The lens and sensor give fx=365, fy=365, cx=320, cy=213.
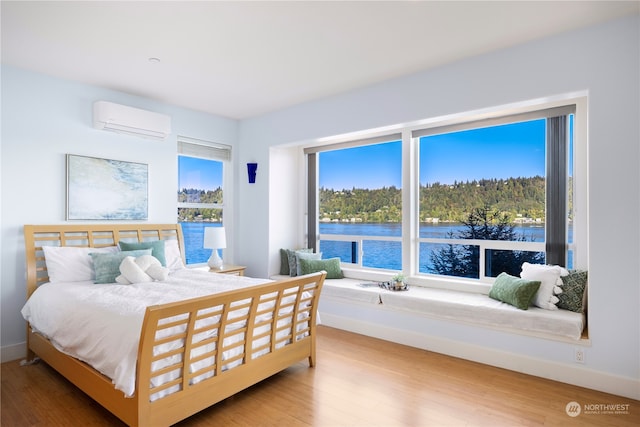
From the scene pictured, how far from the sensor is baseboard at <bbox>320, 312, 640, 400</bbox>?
2629mm

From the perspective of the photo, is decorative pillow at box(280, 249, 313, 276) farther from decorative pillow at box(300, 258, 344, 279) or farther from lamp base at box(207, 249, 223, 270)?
lamp base at box(207, 249, 223, 270)

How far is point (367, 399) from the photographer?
2562 millimetres

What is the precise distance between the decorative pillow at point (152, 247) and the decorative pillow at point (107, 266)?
27 cm

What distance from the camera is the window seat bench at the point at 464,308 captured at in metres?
2.84

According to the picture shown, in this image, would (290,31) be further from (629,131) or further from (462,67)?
(629,131)

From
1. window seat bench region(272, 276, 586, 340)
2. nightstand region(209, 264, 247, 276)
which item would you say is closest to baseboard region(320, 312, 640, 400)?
window seat bench region(272, 276, 586, 340)

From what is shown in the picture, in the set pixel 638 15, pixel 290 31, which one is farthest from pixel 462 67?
pixel 290 31

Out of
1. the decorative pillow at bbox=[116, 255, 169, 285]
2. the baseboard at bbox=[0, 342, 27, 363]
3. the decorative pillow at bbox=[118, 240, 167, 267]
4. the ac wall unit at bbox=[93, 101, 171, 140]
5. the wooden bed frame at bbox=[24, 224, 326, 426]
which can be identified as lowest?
the baseboard at bbox=[0, 342, 27, 363]

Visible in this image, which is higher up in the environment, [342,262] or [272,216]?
[272,216]

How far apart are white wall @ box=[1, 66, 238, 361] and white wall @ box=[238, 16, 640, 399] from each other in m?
2.64

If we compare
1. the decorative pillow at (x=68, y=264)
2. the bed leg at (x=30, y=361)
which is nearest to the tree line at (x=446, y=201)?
the decorative pillow at (x=68, y=264)

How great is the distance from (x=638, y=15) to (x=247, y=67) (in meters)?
3.02

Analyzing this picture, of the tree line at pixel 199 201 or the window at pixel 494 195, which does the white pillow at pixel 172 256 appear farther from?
the window at pixel 494 195

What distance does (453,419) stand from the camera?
231 centimetres
